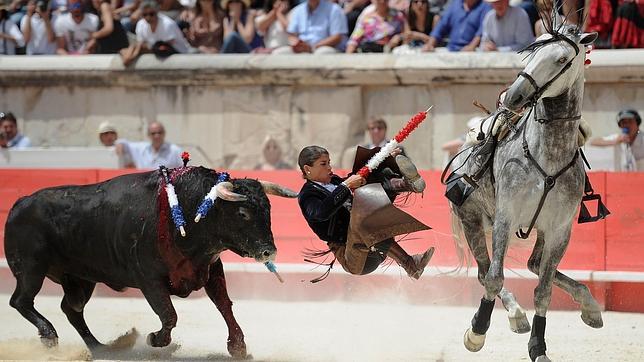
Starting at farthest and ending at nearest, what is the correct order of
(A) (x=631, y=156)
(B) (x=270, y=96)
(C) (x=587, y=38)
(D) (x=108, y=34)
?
(D) (x=108, y=34)
(B) (x=270, y=96)
(A) (x=631, y=156)
(C) (x=587, y=38)

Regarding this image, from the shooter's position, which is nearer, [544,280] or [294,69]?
[544,280]

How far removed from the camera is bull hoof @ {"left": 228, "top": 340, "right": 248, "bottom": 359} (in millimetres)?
8438

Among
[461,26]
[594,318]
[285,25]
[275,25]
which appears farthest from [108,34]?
[594,318]

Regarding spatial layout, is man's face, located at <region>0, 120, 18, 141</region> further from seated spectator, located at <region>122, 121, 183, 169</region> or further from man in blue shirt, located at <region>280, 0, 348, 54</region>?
man in blue shirt, located at <region>280, 0, 348, 54</region>

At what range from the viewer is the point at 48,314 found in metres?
11.0

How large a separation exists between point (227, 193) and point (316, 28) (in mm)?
5923

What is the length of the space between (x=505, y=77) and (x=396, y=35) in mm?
1261

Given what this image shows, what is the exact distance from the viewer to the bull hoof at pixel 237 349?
8.44 metres

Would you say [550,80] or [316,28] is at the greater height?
[550,80]

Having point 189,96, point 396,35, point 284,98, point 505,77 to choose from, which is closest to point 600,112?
point 505,77

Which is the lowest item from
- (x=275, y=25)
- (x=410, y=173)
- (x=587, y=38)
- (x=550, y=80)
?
(x=275, y=25)

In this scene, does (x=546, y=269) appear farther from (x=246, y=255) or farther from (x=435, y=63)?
(x=435, y=63)

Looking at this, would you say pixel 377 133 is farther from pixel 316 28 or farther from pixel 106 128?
pixel 106 128

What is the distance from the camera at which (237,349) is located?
27.7ft
